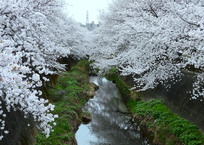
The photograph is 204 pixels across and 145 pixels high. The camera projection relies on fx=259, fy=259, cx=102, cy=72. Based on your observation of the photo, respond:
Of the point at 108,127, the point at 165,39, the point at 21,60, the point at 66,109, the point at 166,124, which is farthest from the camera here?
the point at 108,127

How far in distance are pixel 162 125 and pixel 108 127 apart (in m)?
4.20

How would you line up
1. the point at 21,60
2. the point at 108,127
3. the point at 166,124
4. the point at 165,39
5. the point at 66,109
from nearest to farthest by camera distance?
the point at 21,60 < the point at 165,39 < the point at 166,124 < the point at 66,109 < the point at 108,127

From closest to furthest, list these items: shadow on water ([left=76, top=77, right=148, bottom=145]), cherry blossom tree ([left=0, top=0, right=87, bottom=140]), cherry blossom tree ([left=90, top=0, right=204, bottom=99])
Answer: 1. cherry blossom tree ([left=0, top=0, right=87, bottom=140])
2. cherry blossom tree ([left=90, top=0, right=204, bottom=99])
3. shadow on water ([left=76, top=77, right=148, bottom=145])

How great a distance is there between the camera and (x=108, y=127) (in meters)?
16.2

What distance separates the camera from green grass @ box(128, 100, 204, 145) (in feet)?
35.6

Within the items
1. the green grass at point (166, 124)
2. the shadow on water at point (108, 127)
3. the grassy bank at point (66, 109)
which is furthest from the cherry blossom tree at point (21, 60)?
the green grass at point (166, 124)

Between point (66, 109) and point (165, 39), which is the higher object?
point (66, 109)

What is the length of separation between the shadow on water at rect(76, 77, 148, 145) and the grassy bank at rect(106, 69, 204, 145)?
0.75 meters

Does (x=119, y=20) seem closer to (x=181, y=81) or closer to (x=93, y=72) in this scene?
(x=181, y=81)

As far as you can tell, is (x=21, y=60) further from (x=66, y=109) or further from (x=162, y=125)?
(x=162, y=125)

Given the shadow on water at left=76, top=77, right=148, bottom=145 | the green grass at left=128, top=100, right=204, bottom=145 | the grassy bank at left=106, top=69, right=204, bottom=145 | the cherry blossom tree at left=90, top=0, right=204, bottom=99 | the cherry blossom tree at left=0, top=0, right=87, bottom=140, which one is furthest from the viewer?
the shadow on water at left=76, top=77, right=148, bottom=145

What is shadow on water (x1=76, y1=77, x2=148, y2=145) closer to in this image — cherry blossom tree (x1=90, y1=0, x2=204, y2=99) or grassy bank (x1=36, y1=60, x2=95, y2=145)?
grassy bank (x1=36, y1=60, x2=95, y2=145)

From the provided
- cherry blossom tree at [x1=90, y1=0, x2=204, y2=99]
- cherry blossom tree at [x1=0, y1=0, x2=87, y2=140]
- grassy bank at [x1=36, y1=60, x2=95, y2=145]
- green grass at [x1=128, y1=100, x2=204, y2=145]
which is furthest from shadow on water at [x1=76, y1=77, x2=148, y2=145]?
cherry blossom tree at [x1=0, y1=0, x2=87, y2=140]

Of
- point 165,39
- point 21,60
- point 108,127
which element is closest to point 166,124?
point 108,127
